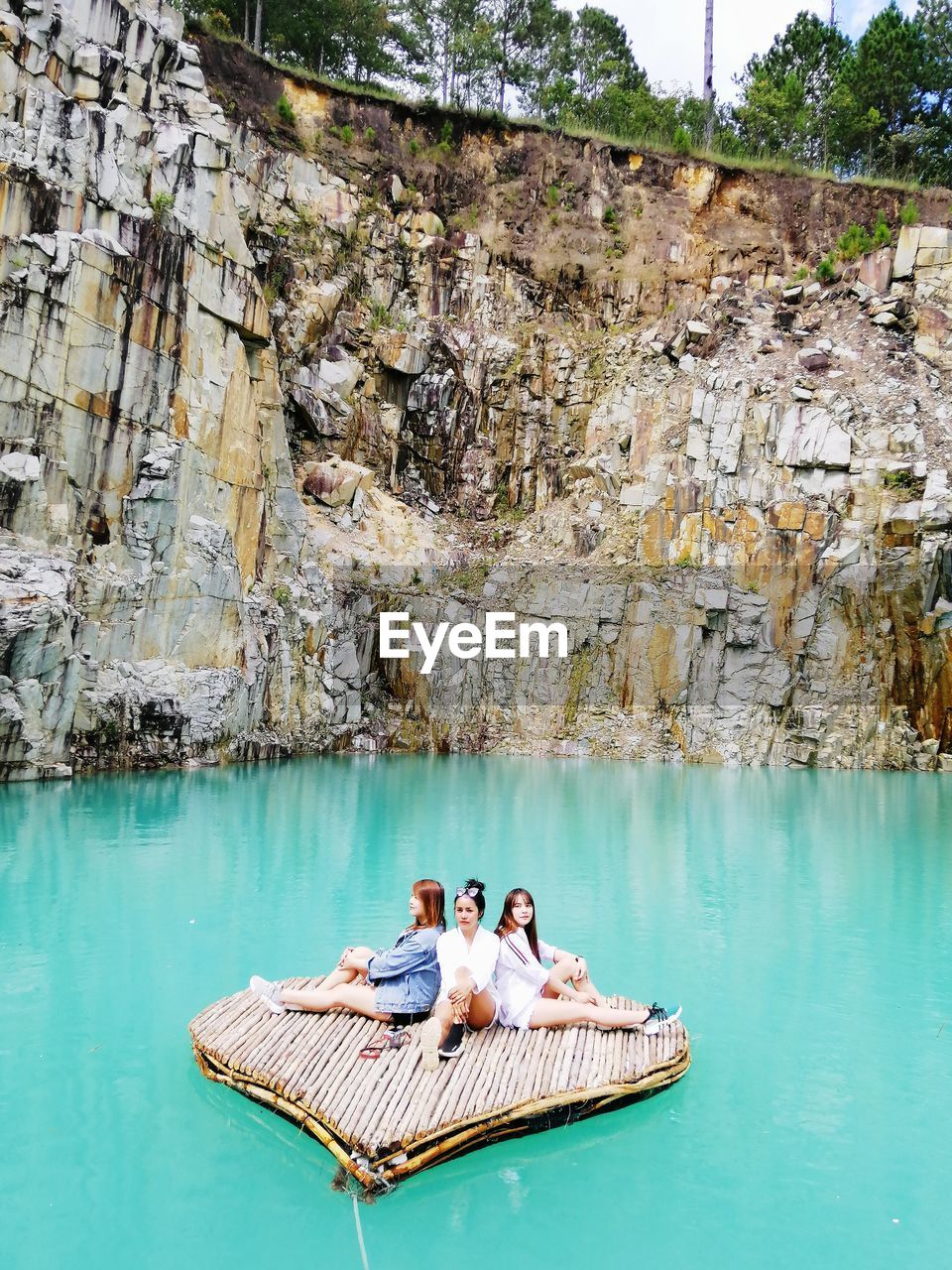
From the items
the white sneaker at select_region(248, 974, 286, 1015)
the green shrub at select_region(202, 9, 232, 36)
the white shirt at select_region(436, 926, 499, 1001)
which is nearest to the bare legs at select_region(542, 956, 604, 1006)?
the white shirt at select_region(436, 926, 499, 1001)

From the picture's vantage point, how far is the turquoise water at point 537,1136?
4.91m

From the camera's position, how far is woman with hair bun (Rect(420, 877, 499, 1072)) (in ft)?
19.9

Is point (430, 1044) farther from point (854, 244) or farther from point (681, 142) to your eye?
point (681, 142)

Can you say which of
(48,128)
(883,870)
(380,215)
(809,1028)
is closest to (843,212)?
(380,215)

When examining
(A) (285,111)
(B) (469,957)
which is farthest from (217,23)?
(B) (469,957)

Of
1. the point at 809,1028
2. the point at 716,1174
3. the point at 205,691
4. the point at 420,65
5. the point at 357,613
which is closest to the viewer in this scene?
the point at 716,1174

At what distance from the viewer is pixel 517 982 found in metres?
6.66

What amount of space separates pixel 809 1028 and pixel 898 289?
33.7 m

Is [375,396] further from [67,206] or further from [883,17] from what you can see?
[883,17]

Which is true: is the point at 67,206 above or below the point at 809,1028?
above

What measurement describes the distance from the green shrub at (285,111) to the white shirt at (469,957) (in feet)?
125

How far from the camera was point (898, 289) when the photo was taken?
35.0 metres

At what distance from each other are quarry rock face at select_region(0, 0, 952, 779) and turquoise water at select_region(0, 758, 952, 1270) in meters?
8.81

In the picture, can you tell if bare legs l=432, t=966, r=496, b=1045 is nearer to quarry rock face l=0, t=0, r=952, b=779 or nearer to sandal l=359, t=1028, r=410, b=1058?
sandal l=359, t=1028, r=410, b=1058
